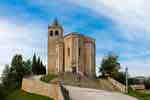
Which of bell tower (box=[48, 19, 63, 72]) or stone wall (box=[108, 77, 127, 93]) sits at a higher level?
bell tower (box=[48, 19, 63, 72])

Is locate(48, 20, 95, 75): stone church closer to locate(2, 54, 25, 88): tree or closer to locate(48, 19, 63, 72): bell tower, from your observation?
locate(48, 19, 63, 72): bell tower

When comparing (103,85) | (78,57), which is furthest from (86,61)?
(103,85)

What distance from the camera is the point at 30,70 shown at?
6969cm

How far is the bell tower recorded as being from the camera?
6106 cm

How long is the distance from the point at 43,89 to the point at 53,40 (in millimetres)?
27925

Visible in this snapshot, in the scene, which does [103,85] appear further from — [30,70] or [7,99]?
[30,70]

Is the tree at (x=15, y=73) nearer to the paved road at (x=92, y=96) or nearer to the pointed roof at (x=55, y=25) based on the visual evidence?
the pointed roof at (x=55, y=25)

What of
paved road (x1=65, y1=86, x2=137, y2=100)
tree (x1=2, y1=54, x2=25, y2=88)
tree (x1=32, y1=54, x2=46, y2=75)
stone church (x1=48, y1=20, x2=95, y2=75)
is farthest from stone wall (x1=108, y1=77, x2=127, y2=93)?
tree (x1=32, y1=54, x2=46, y2=75)

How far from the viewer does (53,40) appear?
62.4 metres

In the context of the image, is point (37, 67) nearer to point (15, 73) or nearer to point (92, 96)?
point (15, 73)

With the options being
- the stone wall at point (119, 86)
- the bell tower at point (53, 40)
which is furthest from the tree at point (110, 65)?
the bell tower at point (53, 40)

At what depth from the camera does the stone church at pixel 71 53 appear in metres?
57.7

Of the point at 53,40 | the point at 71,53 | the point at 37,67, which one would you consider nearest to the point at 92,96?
Answer: the point at 71,53

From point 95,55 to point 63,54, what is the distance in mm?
6771
